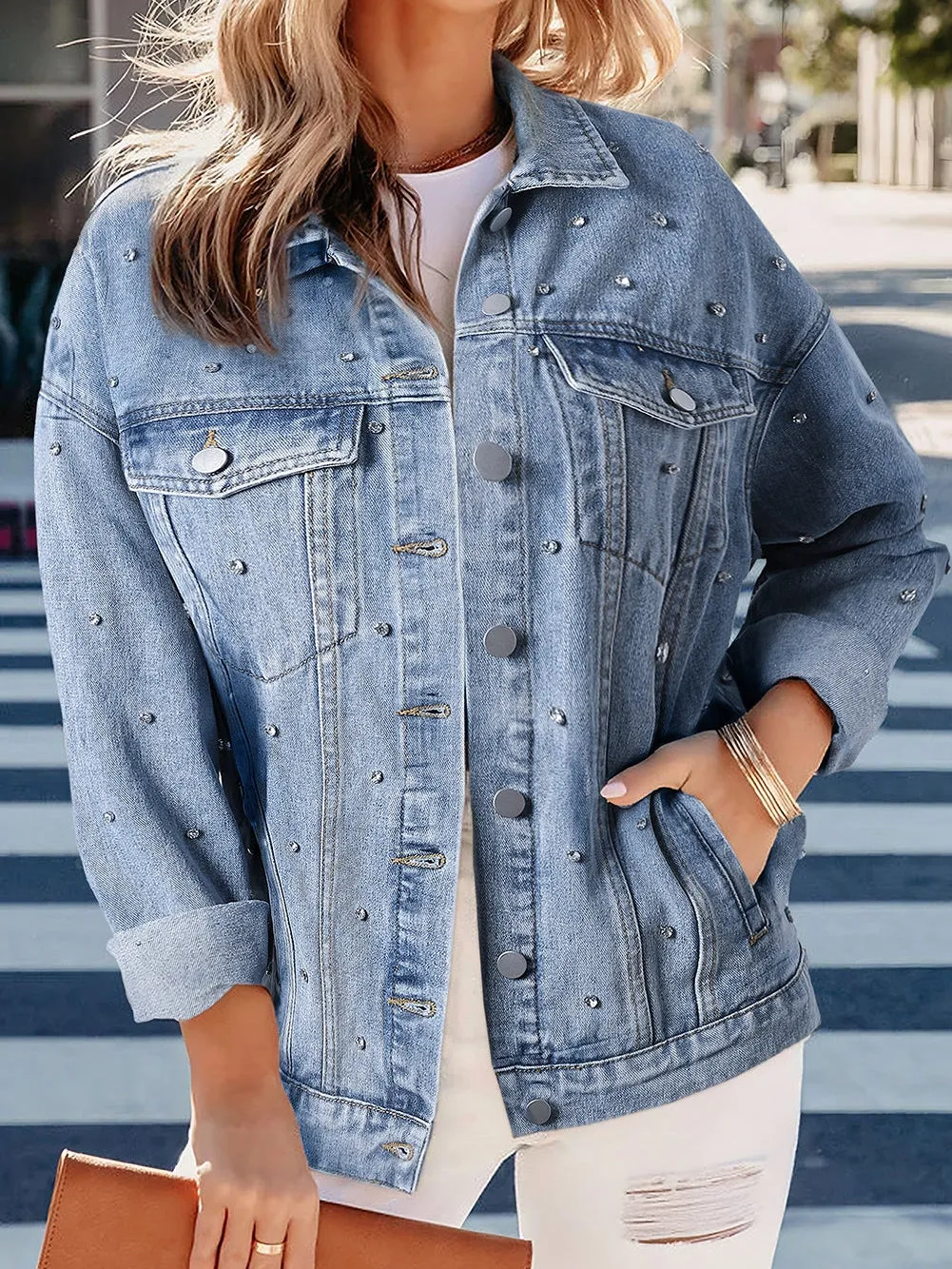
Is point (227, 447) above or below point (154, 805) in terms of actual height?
above

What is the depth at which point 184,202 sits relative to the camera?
155cm

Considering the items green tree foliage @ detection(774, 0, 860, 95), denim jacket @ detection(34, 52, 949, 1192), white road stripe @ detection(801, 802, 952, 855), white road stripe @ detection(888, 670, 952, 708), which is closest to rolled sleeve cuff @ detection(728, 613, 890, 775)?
denim jacket @ detection(34, 52, 949, 1192)

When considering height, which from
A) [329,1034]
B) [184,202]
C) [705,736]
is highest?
[184,202]

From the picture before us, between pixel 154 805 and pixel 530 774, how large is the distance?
0.31 meters

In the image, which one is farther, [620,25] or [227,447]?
[620,25]

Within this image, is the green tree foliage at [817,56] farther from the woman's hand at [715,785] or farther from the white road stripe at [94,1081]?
the woman's hand at [715,785]

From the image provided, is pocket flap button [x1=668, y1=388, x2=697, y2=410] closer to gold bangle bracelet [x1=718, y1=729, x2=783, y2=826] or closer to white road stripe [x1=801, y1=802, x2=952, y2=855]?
gold bangle bracelet [x1=718, y1=729, x2=783, y2=826]

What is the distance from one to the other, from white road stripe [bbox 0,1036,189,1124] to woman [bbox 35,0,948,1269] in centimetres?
246

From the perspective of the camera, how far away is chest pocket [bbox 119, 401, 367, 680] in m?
1.50

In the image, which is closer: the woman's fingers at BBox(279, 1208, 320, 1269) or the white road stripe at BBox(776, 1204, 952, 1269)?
the woman's fingers at BBox(279, 1208, 320, 1269)

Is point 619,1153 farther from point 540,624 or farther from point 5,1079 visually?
point 5,1079

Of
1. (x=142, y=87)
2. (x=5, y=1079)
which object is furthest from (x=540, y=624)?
(x=142, y=87)

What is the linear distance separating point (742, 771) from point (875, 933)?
360cm

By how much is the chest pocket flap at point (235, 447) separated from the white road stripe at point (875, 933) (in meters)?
3.61
